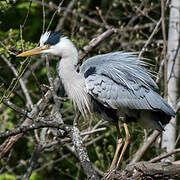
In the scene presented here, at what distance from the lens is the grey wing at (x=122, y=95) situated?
14.2 ft

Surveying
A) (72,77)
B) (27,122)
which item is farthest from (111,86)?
(27,122)

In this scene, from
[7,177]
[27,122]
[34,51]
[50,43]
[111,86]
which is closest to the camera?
[34,51]

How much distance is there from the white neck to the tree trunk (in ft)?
3.77

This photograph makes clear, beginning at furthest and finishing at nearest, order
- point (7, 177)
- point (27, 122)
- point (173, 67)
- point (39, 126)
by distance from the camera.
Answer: point (7, 177)
point (173, 67)
point (27, 122)
point (39, 126)

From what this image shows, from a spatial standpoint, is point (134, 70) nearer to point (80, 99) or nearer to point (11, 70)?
point (80, 99)

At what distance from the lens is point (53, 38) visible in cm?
455

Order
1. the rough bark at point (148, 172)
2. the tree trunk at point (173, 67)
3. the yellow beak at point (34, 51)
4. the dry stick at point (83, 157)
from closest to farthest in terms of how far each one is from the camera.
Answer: the dry stick at point (83, 157) < the rough bark at point (148, 172) < the yellow beak at point (34, 51) < the tree trunk at point (173, 67)

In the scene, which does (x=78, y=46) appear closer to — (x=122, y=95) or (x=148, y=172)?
(x=122, y=95)

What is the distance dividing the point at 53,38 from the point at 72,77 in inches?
17.6

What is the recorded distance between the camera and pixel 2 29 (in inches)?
229

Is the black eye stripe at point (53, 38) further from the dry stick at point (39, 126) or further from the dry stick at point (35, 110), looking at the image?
the dry stick at point (39, 126)

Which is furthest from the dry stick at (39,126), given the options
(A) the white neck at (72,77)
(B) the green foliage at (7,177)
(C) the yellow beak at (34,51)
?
(B) the green foliage at (7,177)

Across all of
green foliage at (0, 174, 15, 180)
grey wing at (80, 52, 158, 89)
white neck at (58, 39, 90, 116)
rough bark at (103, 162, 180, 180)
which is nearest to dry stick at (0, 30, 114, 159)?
white neck at (58, 39, 90, 116)

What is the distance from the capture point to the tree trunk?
205 inches
